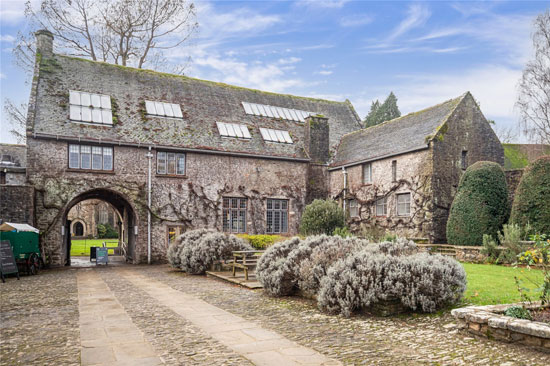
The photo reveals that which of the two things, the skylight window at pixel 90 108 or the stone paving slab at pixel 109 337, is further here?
the skylight window at pixel 90 108

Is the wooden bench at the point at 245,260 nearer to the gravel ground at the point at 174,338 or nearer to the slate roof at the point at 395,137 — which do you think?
the gravel ground at the point at 174,338

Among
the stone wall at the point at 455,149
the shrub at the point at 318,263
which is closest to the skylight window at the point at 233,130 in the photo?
the stone wall at the point at 455,149

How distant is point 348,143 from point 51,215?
1630 centimetres

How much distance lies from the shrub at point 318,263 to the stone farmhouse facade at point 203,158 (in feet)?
34.8

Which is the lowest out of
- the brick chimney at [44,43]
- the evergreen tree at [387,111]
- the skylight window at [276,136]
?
the skylight window at [276,136]

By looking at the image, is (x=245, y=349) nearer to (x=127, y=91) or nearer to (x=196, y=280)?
(x=196, y=280)

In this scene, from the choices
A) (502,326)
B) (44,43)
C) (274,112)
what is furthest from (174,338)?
(274,112)

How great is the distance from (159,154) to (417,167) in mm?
12161

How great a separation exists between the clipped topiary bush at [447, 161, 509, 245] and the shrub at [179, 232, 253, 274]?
8.60 metres

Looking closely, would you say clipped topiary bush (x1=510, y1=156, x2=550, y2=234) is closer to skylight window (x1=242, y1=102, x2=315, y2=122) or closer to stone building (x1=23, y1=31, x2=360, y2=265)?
stone building (x1=23, y1=31, x2=360, y2=265)

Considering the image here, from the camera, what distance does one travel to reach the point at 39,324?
7.25 m

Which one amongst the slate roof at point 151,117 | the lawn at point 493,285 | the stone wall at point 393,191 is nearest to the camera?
the lawn at point 493,285

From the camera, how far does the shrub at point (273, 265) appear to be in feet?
31.4

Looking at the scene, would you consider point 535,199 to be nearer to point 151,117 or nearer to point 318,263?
point 318,263
